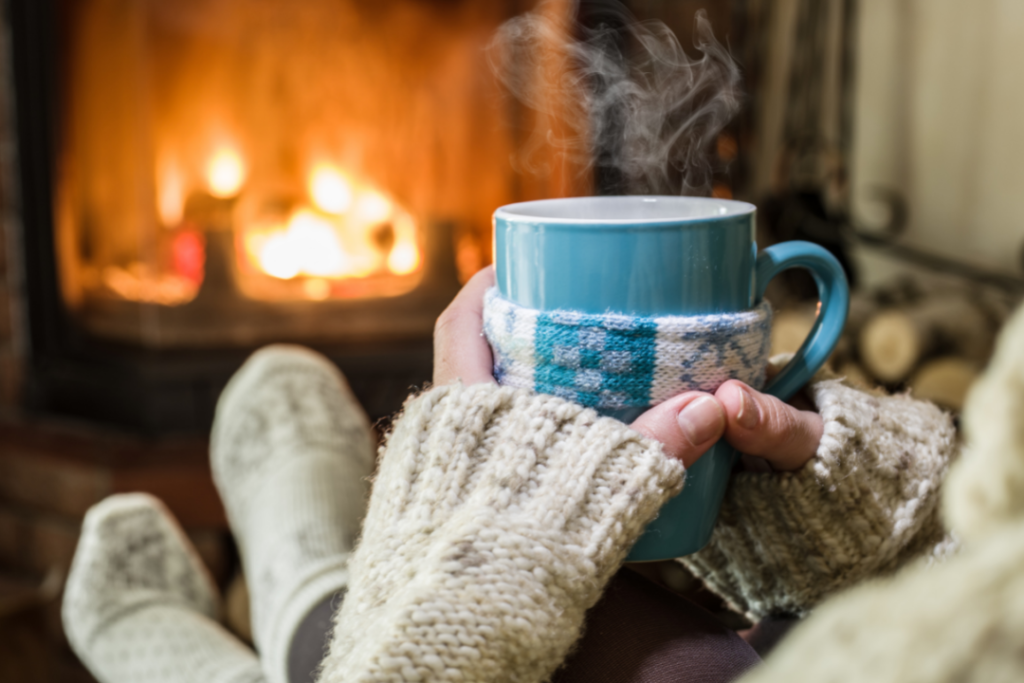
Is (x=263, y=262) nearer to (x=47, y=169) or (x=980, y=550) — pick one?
(x=47, y=169)

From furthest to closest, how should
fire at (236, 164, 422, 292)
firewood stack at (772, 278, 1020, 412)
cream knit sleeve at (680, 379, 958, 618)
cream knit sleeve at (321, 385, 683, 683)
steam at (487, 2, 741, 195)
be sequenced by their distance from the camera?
1. fire at (236, 164, 422, 292)
2. firewood stack at (772, 278, 1020, 412)
3. steam at (487, 2, 741, 195)
4. cream knit sleeve at (680, 379, 958, 618)
5. cream knit sleeve at (321, 385, 683, 683)

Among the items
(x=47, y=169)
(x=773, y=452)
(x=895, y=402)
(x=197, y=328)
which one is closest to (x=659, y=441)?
(x=773, y=452)

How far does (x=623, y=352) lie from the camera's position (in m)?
0.41

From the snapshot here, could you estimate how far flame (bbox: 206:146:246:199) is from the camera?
4.65ft

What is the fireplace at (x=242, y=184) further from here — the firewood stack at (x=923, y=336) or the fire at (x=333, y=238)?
the firewood stack at (x=923, y=336)

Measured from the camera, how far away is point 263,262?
1.43 meters

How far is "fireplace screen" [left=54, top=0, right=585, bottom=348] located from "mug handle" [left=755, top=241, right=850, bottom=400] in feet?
3.37

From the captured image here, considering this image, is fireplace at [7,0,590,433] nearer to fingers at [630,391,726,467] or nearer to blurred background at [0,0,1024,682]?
blurred background at [0,0,1024,682]

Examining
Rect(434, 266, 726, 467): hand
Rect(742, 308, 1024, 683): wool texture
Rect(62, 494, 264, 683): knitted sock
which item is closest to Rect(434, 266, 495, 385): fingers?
→ Rect(434, 266, 726, 467): hand

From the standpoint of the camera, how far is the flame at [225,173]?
4.65 ft

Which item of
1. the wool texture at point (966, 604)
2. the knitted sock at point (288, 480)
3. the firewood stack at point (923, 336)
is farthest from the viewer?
the firewood stack at point (923, 336)

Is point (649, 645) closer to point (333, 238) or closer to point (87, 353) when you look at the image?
point (333, 238)

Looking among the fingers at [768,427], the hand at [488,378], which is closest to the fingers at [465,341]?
the hand at [488,378]

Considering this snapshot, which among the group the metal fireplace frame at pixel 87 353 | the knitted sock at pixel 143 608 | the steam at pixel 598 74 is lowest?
the knitted sock at pixel 143 608
